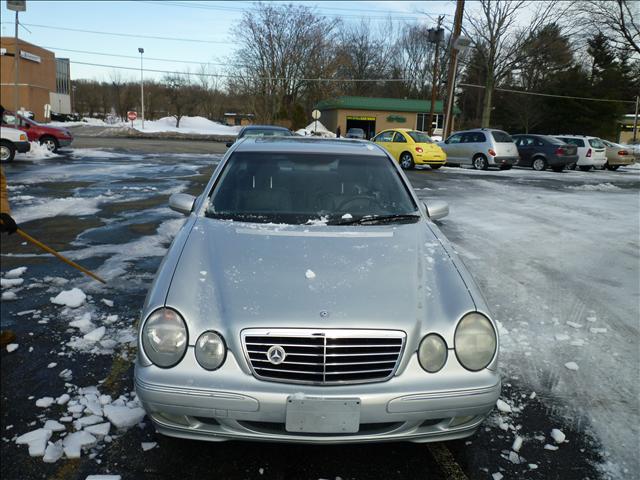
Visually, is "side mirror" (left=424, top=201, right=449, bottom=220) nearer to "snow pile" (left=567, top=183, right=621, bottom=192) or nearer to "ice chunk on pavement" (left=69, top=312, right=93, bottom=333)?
"ice chunk on pavement" (left=69, top=312, right=93, bottom=333)

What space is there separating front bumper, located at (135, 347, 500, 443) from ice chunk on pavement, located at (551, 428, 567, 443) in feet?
2.59

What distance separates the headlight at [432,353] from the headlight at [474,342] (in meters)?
0.08

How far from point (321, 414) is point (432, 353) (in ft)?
1.90

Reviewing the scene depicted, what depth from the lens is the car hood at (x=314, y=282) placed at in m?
2.32

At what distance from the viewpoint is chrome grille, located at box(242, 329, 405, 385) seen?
223cm

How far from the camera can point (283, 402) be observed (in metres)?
2.17

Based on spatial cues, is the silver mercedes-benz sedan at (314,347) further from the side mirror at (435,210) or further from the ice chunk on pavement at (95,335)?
the ice chunk on pavement at (95,335)

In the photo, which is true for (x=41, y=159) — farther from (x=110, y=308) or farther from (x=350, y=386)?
(x=350, y=386)

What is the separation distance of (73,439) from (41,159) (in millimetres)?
18932

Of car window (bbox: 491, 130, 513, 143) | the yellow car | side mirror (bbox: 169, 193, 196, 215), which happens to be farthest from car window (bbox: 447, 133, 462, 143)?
side mirror (bbox: 169, 193, 196, 215)

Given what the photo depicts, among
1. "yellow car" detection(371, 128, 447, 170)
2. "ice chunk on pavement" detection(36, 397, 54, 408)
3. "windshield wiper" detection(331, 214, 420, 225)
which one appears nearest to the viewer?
"ice chunk on pavement" detection(36, 397, 54, 408)

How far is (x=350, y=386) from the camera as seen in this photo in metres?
2.23

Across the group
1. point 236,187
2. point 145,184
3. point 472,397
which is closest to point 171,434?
point 472,397

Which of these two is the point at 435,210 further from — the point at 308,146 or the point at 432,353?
the point at 432,353
